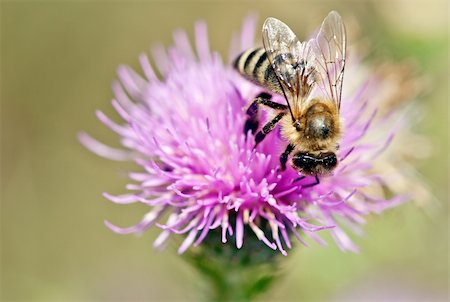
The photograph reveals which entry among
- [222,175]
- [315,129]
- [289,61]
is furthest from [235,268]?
[289,61]

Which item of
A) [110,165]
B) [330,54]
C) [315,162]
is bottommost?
[110,165]

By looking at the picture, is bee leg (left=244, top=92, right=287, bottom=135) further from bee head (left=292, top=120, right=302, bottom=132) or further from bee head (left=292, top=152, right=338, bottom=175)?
bee head (left=292, top=152, right=338, bottom=175)

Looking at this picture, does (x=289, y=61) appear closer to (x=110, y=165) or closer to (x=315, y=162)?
(x=315, y=162)

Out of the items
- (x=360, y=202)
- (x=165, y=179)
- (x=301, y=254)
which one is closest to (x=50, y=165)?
(x=301, y=254)

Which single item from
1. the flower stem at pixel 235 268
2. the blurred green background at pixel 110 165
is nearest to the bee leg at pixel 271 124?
the flower stem at pixel 235 268

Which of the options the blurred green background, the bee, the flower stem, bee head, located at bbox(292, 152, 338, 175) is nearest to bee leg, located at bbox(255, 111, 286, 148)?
the bee

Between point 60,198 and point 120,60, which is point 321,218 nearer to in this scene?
point 60,198
